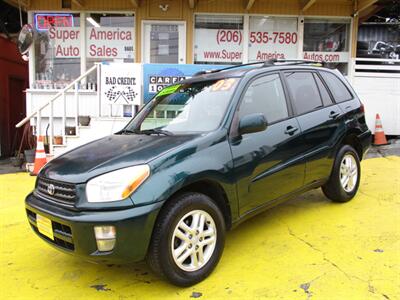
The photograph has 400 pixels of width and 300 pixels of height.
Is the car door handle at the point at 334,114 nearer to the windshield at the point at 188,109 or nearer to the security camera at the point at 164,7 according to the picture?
the windshield at the point at 188,109

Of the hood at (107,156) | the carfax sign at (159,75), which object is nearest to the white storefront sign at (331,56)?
the carfax sign at (159,75)

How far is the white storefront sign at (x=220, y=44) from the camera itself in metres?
9.28

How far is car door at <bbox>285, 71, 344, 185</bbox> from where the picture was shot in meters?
4.13

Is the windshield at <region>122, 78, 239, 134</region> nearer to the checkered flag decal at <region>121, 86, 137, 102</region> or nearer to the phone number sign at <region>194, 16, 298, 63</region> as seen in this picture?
the checkered flag decal at <region>121, 86, 137, 102</region>

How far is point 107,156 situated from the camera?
3100 mm

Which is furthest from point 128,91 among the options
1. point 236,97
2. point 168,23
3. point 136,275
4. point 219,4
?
point 136,275

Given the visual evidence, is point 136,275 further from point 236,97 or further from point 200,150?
point 236,97

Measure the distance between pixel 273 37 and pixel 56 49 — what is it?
5.22 m

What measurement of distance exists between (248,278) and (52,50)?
814cm

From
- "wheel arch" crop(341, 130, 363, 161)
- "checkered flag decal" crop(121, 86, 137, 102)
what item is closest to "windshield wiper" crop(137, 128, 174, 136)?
"wheel arch" crop(341, 130, 363, 161)

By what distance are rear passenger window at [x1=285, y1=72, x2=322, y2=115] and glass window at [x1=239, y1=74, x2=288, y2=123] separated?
20 centimetres

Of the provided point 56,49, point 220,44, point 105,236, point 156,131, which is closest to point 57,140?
point 56,49

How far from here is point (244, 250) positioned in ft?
12.0

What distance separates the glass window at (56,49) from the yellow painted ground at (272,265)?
212 inches
